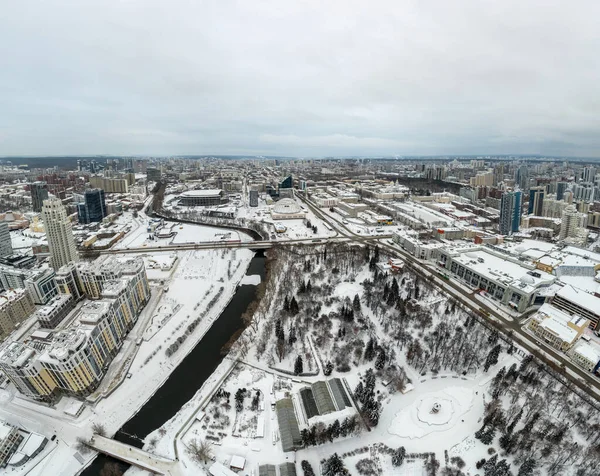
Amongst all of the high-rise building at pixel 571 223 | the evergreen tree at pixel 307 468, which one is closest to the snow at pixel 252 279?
the evergreen tree at pixel 307 468

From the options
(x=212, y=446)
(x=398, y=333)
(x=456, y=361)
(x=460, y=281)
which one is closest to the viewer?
(x=212, y=446)

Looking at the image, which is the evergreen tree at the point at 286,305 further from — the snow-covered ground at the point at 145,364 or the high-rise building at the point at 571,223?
the high-rise building at the point at 571,223

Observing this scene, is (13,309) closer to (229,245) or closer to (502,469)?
(229,245)

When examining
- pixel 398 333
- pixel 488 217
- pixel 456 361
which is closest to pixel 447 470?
pixel 456 361

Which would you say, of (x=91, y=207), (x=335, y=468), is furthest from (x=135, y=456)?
(x=91, y=207)

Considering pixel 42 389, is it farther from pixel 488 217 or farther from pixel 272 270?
pixel 488 217
